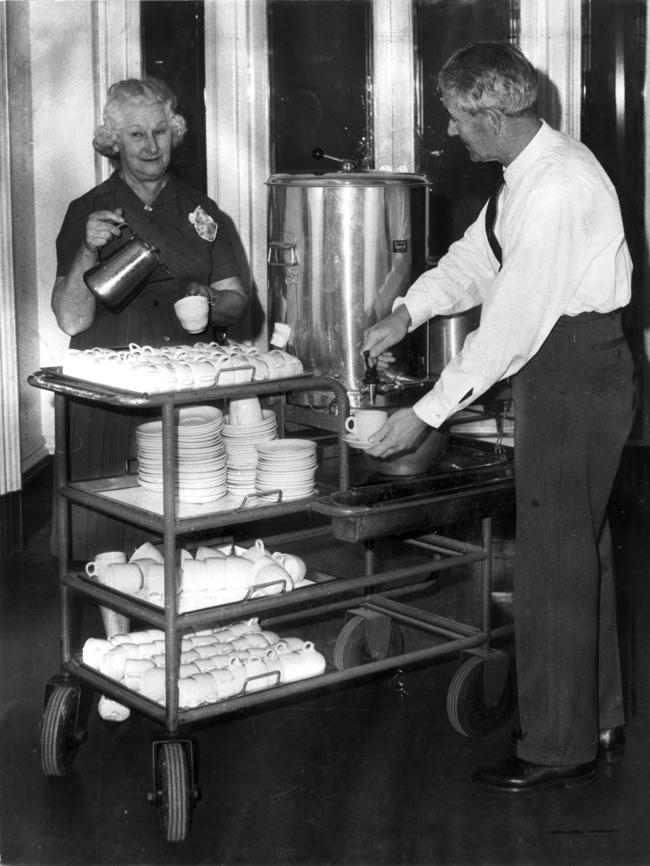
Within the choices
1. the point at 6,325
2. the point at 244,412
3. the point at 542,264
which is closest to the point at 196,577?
the point at 244,412

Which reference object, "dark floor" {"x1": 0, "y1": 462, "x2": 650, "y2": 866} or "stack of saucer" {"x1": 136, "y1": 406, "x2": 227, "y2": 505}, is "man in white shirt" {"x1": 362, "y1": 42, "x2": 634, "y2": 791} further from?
"stack of saucer" {"x1": 136, "y1": 406, "x2": 227, "y2": 505}

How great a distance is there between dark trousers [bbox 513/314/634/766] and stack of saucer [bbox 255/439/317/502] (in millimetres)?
491

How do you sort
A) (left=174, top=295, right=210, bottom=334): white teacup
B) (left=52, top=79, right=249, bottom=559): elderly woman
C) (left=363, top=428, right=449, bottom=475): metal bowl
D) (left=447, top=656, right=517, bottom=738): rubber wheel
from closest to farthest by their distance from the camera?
(left=363, top=428, right=449, bottom=475): metal bowl
(left=447, top=656, right=517, bottom=738): rubber wheel
(left=174, top=295, right=210, bottom=334): white teacup
(left=52, top=79, right=249, bottom=559): elderly woman

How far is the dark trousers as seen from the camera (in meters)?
2.78

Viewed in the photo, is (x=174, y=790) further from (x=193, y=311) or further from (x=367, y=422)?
(x=193, y=311)

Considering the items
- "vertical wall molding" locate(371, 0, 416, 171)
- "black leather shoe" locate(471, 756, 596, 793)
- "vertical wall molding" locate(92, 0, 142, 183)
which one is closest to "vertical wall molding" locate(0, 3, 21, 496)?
"vertical wall molding" locate(92, 0, 142, 183)

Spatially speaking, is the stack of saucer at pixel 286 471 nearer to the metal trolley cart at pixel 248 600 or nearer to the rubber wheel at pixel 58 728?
the metal trolley cart at pixel 248 600

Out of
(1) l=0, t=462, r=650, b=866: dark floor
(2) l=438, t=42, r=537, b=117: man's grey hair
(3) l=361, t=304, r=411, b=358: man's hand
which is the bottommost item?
(1) l=0, t=462, r=650, b=866: dark floor

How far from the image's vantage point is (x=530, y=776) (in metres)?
2.93

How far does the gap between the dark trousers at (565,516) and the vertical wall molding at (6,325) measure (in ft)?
9.91

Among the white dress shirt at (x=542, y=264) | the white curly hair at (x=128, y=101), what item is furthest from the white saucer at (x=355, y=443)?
the white curly hair at (x=128, y=101)

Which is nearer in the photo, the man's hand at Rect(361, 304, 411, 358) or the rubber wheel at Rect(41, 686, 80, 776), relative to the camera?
the rubber wheel at Rect(41, 686, 80, 776)

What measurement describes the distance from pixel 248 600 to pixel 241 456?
35cm

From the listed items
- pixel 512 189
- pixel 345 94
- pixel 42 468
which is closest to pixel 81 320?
pixel 512 189
